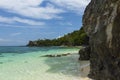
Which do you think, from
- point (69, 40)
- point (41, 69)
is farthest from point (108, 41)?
point (69, 40)


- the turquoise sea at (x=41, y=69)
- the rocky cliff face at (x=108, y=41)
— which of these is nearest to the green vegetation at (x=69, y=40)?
the turquoise sea at (x=41, y=69)

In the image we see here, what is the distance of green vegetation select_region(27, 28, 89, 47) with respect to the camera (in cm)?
9724

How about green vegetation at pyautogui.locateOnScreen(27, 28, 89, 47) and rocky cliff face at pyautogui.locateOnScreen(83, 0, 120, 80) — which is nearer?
rocky cliff face at pyautogui.locateOnScreen(83, 0, 120, 80)

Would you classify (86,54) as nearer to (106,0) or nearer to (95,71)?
(95,71)

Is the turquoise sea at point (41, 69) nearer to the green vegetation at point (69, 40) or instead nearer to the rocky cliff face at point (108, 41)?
the rocky cliff face at point (108, 41)

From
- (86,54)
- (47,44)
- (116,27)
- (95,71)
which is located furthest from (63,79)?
(47,44)

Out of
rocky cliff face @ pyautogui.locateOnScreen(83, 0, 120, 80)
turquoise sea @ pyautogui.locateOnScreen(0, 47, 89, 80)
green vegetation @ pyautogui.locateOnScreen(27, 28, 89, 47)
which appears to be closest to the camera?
rocky cliff face @ pyautogui.locateOnScreen(83, 0, 120, 80)

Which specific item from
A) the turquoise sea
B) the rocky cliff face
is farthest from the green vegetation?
the rocky cliff face

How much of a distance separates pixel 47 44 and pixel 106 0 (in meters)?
127

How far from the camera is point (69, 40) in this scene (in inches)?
4326

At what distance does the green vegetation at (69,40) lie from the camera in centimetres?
9724

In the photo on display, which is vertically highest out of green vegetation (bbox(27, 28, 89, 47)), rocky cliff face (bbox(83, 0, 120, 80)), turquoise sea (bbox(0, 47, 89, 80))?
green vegetation (bbox(27, 28, 89, 47))

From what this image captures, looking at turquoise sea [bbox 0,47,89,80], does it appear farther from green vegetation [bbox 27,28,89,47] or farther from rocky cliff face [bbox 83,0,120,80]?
green vegetation [bbox 27,28,89,47]

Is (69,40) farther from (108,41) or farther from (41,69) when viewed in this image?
(108,41)
